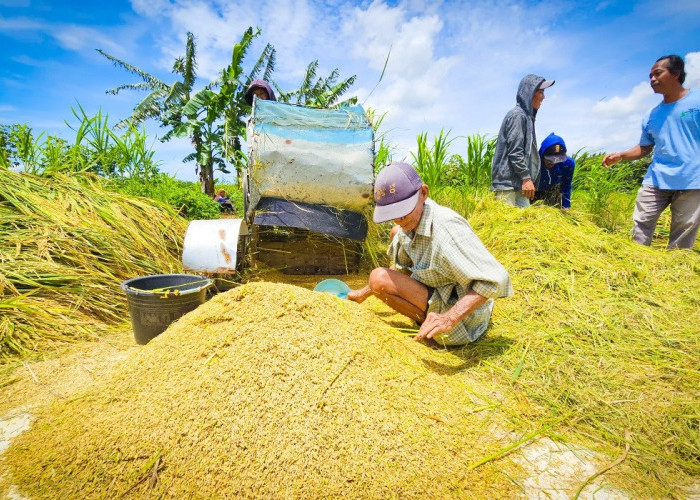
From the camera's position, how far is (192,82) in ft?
31.5

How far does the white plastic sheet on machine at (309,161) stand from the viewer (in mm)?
2926

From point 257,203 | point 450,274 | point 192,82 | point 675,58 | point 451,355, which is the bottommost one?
point 451,355

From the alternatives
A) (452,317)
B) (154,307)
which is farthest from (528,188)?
(154,307)

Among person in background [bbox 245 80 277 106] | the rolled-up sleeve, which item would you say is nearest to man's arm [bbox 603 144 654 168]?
the rolled-up sleeve

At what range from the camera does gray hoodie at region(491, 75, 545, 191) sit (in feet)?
10.2

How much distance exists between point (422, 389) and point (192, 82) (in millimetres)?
10615

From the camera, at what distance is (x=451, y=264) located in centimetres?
164

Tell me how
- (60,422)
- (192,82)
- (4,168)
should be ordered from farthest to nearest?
(192,82), (4,168), (60,422)

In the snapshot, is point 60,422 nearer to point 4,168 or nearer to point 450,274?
point 450,274

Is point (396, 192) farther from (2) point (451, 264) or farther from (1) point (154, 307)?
(1) point (154, 307)

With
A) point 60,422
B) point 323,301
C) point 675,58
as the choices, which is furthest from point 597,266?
point 60,422

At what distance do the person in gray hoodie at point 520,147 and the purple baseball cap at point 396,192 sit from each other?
1.90 m

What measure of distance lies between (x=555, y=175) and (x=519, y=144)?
2.56 ft

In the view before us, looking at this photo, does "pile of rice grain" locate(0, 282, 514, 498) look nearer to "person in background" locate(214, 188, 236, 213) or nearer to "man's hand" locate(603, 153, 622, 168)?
"man's hand" locate(603, 153, 622, 168)
